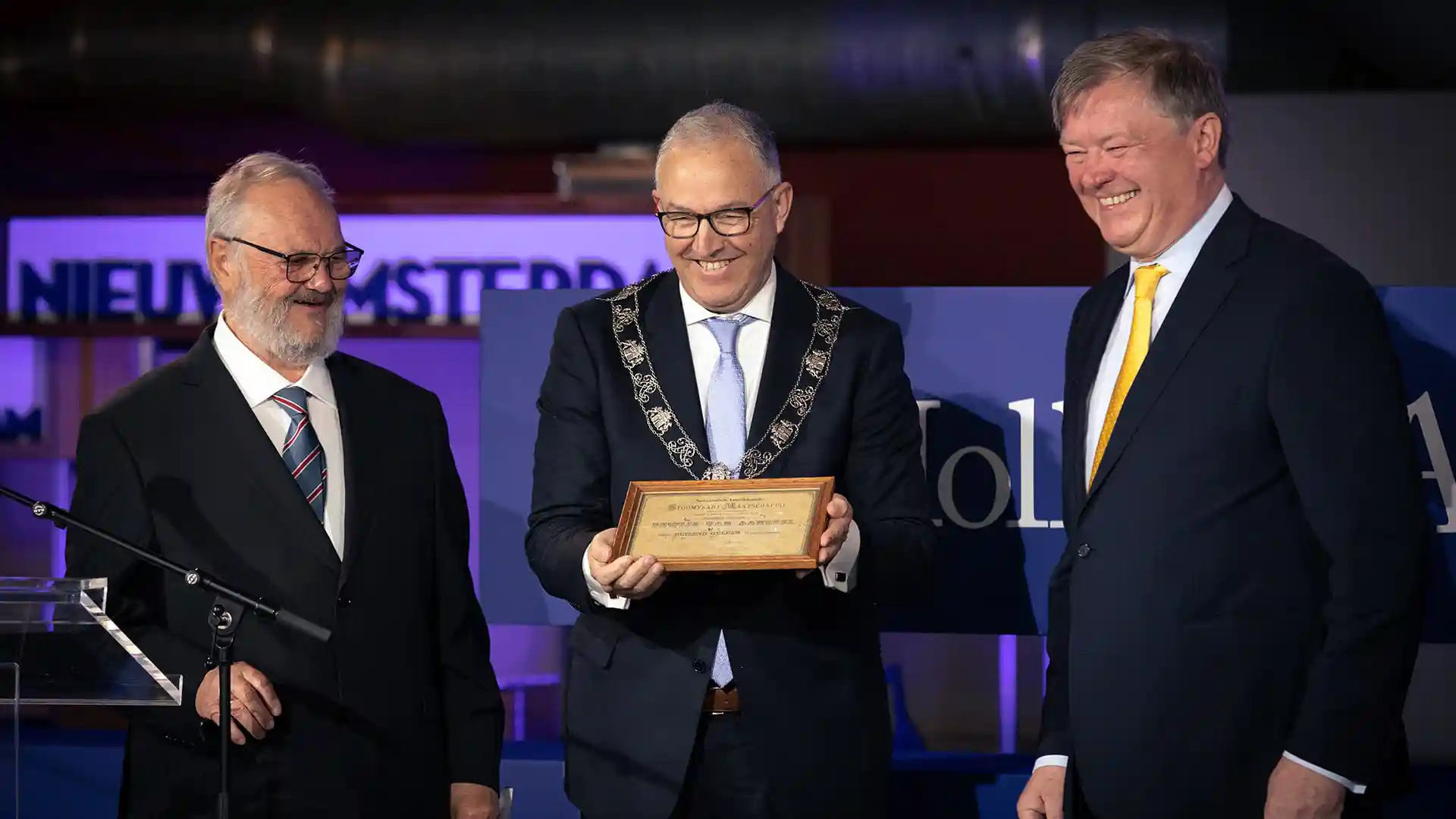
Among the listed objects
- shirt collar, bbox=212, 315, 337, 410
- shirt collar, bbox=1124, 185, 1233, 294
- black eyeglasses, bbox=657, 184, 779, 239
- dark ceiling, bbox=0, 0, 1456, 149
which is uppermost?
dark ceiling, bbox=0, 0, 1456, 149

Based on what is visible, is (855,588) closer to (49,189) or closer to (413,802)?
(413,802)

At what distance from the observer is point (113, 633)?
6.97ft

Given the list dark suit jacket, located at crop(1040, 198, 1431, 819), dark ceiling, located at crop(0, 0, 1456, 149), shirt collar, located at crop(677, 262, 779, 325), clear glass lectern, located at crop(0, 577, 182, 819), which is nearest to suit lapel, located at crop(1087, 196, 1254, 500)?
dark suit jacket, located at crop(1040, 198, 1431, 819)

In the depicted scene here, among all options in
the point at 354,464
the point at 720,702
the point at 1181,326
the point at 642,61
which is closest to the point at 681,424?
the point at 720,702

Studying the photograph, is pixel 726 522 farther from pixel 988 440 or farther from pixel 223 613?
pixel 988 440

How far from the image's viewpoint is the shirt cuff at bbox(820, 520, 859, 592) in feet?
7.82

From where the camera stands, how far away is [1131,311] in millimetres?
2455

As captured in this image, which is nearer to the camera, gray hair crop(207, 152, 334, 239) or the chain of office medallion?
the chain of office medallion

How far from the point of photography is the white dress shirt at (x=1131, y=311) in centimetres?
237

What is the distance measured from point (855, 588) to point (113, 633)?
104cm

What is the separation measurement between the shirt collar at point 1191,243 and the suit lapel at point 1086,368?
14cm

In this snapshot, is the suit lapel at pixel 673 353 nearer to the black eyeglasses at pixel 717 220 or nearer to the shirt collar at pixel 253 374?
the black eyeglasses at pixel 717 220

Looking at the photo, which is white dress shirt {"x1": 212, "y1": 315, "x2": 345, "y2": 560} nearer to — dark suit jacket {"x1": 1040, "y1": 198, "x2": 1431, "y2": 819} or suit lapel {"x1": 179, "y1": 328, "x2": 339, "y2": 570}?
suit lapel {"x1": 179, "y1": 328, "x2": 339, "y2": 570}

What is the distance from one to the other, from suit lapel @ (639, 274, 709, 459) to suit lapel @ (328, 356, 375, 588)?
468 millimetres
